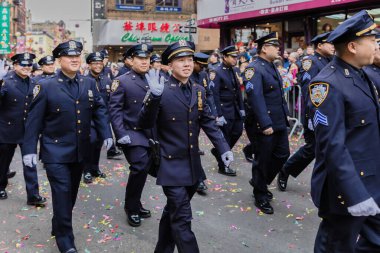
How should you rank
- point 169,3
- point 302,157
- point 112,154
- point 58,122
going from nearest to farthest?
point 58,122, point 302,157, point 112,154, point 169,3

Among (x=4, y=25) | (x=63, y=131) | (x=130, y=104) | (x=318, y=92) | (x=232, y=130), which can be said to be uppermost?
(x=4, y=25)

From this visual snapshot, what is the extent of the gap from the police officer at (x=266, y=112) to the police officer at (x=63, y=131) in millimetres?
2065

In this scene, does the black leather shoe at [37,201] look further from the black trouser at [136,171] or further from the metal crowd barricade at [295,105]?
the metal crowd barricade at [295,105]

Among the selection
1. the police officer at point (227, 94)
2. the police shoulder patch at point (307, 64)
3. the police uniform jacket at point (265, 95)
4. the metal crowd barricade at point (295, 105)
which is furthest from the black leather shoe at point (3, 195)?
the metal crowd barricade at point (295, 105)

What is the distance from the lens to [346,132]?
305cm

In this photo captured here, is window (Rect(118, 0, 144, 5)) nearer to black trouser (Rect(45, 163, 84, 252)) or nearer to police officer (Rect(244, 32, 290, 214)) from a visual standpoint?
police officer (Rect(244, 32, 290, 214))

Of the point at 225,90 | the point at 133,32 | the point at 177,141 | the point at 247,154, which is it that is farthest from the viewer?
the point at 133,32

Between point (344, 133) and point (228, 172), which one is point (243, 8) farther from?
point (344, 133)

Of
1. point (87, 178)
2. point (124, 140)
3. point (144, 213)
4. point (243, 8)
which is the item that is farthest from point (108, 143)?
point (243, 8)

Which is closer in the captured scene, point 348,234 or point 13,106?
point 348,234

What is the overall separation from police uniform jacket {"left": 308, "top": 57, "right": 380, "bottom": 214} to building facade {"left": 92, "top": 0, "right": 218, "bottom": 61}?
32.1m

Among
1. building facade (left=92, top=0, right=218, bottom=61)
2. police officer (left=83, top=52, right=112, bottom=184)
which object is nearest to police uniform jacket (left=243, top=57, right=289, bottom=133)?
police officer (left=83, top=52, right=112, bottom=184)

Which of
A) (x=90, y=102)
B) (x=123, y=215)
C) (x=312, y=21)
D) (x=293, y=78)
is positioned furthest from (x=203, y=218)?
(x=312, y=21)

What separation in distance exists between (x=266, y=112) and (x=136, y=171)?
1.75 metres
